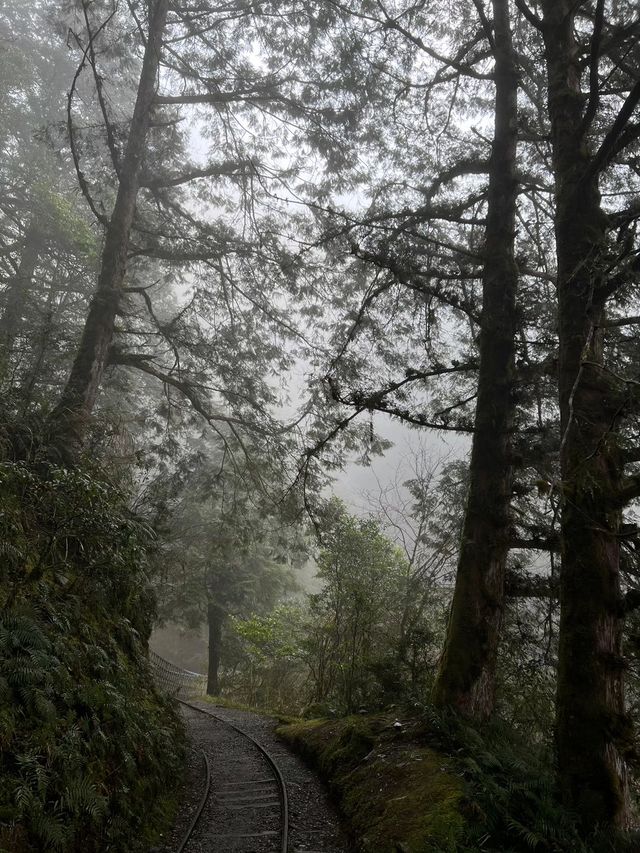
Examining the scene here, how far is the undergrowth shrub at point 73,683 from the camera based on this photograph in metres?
4.06

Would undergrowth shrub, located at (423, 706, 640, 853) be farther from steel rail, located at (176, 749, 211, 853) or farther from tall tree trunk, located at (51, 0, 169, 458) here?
tall tree trunk, located at (51, 0, 169, 458)

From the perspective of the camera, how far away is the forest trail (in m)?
5.62

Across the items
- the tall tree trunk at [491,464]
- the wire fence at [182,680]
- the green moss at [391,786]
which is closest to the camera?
the green moss at [391,786]

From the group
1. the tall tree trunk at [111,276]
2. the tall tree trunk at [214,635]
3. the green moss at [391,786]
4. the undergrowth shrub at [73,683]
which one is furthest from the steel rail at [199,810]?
the tall tree trunk at [214,635]

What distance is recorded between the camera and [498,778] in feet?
15.9

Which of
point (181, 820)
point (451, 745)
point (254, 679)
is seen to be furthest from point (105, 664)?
point (254, 679)

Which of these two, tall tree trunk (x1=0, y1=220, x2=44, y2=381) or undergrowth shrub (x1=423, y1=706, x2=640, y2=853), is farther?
tall tree trunk (x1=0, y1=220, x2=44, y2=381)

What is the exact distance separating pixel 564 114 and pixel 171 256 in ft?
26.3

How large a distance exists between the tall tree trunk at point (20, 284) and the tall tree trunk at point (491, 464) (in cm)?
838

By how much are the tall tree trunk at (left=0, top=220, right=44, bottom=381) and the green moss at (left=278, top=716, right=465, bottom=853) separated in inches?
352

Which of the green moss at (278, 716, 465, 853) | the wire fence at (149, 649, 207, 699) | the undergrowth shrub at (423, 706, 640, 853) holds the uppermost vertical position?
the undergrowth shrub at (423, 706, 640, 853)

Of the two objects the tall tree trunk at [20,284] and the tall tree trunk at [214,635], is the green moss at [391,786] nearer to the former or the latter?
the tall tree trunk at [20,284]

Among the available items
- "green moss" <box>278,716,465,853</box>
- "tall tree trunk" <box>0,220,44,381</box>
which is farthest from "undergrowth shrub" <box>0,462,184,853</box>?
"tall tree trunk" <box>0,220,44,381</box>

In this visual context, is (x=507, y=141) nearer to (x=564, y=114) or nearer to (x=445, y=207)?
(x=445, y=207)
